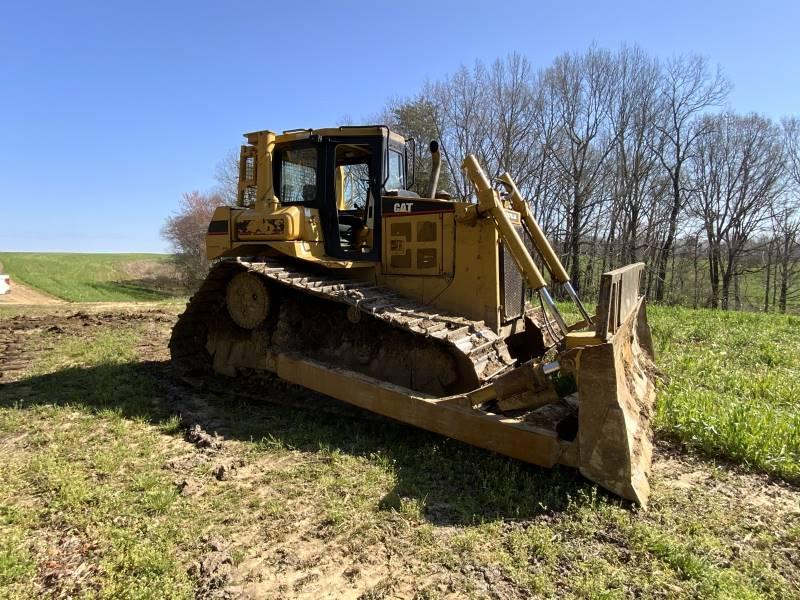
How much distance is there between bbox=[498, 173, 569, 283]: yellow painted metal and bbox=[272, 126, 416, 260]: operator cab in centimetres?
121

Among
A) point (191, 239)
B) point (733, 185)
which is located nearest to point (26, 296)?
point (191, 239)

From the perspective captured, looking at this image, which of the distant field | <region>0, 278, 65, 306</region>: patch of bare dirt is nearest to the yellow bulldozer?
<region>0, 278, 65, 306</region>: patch of bare dirt

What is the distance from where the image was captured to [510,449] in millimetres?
3887

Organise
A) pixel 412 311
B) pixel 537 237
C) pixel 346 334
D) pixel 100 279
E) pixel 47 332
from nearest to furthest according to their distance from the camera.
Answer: pixel 412 311 → pixel 346 334 → pixel 537 237 → pixel 47 332 → pixel 100 279

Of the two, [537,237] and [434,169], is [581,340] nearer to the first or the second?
[537,237]

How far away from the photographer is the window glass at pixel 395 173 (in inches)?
240

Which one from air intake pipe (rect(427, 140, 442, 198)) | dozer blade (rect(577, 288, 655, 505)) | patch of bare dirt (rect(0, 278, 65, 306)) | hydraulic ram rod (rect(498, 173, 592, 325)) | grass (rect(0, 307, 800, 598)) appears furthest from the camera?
patch of bare dirt (rect(0, 278, 65, 306))

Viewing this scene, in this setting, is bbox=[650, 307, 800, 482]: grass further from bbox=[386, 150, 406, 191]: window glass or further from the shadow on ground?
bbox=[386, 150, 406, 191]: window glass

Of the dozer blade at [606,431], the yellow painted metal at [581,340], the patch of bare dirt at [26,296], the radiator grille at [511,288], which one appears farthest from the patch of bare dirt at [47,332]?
the patch of bare dirt at [26,296]

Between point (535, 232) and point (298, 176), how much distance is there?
298 cm

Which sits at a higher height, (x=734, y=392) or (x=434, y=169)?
(x=434, y=169)

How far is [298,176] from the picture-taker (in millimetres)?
6312

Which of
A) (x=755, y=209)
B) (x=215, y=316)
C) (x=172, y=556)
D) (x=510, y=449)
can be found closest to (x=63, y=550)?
(x=172, y=556)

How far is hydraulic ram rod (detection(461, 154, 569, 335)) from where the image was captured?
191 inches
